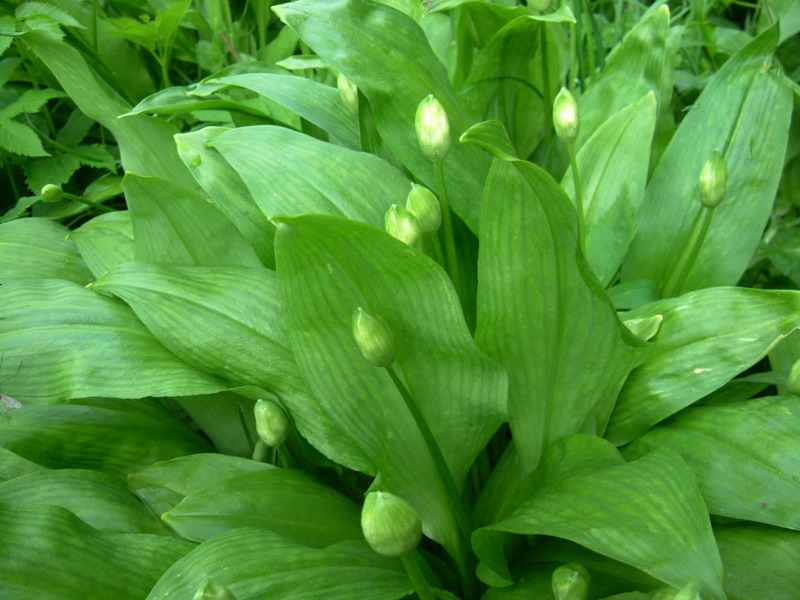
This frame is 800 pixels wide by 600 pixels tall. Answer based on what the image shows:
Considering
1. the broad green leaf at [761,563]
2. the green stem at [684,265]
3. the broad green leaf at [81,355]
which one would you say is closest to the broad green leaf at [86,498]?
the broad green leaf at [81,355]

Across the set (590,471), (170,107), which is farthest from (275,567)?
(170,107)

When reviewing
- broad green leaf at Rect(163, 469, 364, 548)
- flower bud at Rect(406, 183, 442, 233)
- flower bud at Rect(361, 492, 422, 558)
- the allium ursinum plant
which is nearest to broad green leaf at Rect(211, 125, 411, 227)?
the allium ursinum plant

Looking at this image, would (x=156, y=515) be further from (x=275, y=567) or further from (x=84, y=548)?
(x=275, y=567)

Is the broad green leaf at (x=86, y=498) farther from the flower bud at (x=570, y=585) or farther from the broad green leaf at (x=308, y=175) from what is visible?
the flower bud at (x=570, y=585)

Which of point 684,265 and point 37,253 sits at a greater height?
point 684,265

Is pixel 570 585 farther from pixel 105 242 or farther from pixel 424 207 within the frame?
pixel 105 242

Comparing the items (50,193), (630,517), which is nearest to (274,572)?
(630,517)

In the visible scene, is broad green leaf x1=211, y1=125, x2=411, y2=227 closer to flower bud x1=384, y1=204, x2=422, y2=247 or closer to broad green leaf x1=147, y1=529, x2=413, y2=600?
flower bud x1=384, y1=204, x2=422, y2=247

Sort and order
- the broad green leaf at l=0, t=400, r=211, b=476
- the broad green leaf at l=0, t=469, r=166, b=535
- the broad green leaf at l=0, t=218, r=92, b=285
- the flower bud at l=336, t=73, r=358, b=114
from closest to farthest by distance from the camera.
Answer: the broad green leaf at l=0, t=469, r=166, b=535 < the broad green leaf at l=0, t=400, r=211, b=476 < the flower bud at l=336, t=73, r=358, b=114 < the broad green leaf at l=0, t=218, r=92, b=285
